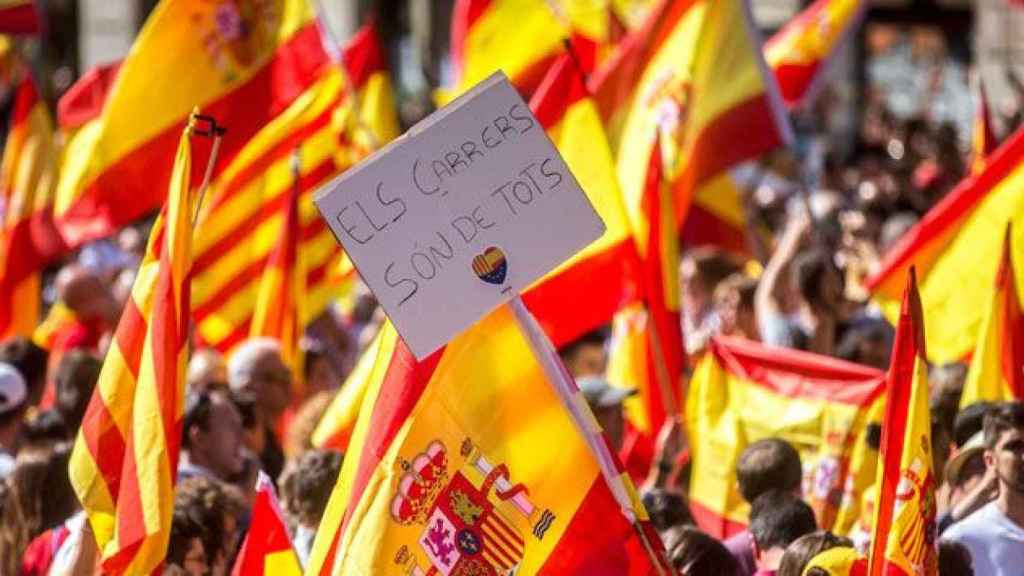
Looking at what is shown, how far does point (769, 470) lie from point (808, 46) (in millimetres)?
5269

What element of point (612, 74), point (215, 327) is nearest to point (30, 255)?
point (215, 327)

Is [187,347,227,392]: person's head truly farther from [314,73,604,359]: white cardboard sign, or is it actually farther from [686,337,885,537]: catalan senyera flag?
[314,73,604,359]: white cardboard sign

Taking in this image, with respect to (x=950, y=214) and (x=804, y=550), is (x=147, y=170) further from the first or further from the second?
(x=804, y=550)

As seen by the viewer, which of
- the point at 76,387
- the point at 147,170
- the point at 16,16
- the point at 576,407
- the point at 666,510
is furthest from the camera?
the point at 16,16

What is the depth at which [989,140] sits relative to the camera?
38.5 feet

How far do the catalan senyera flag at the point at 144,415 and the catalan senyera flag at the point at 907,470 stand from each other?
1.68 metres

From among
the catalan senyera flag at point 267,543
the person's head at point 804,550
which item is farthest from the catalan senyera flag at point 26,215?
the person's head at point 804,550

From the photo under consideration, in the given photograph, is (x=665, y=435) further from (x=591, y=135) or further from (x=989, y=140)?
(x=989, y=140)

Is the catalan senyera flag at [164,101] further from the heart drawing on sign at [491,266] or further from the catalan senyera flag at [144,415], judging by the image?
the heart drawing on sign at [491,266]

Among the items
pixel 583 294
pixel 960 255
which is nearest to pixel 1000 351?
pixel 960 255

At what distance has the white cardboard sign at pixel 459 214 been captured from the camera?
5.61 meters

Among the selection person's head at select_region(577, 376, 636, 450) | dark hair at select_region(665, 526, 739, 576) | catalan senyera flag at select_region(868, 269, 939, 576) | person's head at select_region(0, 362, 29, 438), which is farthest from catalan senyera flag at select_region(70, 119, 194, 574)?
person's head at select_region(0, 362, 29, 438)

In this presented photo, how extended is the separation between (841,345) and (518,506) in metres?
4.47

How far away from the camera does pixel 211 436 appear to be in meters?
8.02
